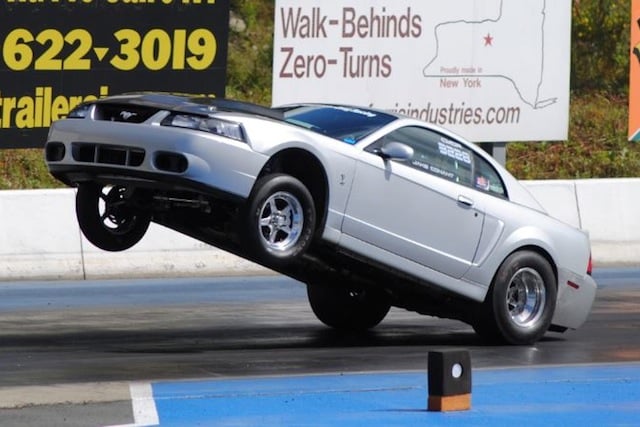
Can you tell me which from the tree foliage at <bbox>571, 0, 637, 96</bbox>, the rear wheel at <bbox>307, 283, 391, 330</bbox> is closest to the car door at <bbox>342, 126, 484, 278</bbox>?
the rear wheel at <bbox>307, 283, 391, 330</bbox>

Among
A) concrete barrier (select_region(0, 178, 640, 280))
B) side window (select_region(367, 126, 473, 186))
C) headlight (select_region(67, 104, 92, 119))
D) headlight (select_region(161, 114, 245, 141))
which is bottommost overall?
concrete barrier (select_region(0, 178, 640, 280))

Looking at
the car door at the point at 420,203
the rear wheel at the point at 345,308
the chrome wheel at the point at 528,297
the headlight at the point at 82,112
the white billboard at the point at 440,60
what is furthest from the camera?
the white billboard at the point at 440,60

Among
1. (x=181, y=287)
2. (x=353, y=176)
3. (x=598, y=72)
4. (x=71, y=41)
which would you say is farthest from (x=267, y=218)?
(x=598, y=72)

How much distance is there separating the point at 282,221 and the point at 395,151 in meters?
1.16

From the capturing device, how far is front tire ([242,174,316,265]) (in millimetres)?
10812

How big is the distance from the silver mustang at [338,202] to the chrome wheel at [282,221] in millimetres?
10

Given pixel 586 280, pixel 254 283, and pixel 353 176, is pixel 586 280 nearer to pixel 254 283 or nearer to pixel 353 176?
pixel 353 176

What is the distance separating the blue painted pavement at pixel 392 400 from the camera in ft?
29.1

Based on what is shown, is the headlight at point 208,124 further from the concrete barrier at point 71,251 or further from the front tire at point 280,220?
the concrete barrier at point 71,251

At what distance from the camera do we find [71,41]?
19.2 m

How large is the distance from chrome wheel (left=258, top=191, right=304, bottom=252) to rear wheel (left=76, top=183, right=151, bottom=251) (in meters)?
1.08

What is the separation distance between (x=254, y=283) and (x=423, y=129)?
6.23 meters

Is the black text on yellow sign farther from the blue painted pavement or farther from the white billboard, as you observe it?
the blue painted pavement

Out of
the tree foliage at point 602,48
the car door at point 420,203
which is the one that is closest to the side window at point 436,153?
the car door at point 420,203
